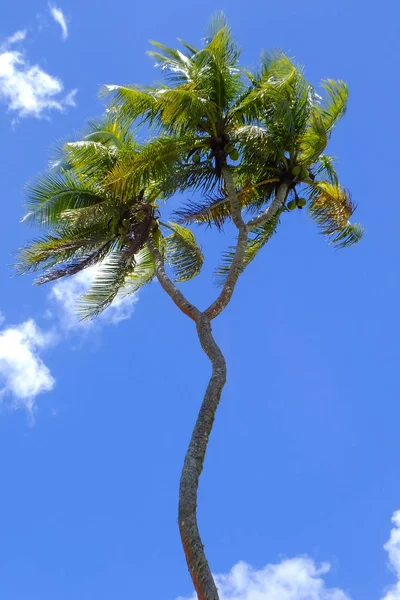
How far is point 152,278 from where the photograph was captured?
1714 centimetres

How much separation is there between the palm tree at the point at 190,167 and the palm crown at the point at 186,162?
0.02 m

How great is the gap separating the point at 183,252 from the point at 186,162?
8.51ft

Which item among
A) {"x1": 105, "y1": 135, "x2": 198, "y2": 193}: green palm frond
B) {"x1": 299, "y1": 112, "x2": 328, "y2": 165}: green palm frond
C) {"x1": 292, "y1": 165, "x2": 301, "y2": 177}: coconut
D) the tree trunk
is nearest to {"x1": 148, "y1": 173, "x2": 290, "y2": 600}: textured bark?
the tree trunk

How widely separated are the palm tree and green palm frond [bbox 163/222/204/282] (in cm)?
27

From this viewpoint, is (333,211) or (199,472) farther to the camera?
(333,211)

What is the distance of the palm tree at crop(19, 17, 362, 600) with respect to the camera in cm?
1359

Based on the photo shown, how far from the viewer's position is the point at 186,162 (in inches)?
559

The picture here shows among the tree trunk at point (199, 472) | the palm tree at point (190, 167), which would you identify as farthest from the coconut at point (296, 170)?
the tree trunk at point (199, 472)

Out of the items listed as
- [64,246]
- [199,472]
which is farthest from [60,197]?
[199,472]

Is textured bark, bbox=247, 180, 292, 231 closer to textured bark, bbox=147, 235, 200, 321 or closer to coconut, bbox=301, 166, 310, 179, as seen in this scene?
coconut, bbox=301, 166, 310, 179

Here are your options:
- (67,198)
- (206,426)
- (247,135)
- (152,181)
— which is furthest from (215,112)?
(206,426)

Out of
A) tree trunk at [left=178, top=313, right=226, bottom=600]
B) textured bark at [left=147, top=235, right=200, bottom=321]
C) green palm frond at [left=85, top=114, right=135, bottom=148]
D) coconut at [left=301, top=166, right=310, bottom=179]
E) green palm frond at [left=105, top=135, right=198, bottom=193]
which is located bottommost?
tree trunk at [left=178, top=313, right=226, bottom=600]

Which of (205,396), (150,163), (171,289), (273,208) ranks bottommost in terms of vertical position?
(205,396)

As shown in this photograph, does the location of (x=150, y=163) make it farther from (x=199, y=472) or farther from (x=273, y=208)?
(x=199, y=472)
